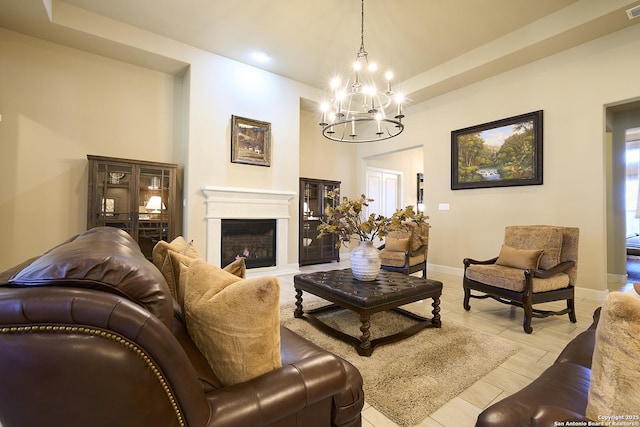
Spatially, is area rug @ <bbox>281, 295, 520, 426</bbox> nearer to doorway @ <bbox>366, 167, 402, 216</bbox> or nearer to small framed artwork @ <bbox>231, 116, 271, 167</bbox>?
small framed artwork @ <bbox>231, 116, 271, 167</bbox>

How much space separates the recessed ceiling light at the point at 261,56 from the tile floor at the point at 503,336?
11.9 feet

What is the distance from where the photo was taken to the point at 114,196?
384 centimetres

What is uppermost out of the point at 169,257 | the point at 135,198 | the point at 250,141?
the point at 250,141

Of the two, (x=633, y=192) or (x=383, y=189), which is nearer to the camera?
(x=633, y=192)

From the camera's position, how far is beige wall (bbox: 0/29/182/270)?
11.7 ft

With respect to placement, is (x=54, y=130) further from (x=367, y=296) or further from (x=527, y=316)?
(x=527, y=316)

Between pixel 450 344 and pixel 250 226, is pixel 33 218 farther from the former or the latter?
pixel 450 344

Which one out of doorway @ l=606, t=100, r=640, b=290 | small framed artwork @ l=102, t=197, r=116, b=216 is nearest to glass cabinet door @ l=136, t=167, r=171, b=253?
small framed artwork @ l=102, t=197, r=116, b=216

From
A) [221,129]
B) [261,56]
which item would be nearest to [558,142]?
[261,56]

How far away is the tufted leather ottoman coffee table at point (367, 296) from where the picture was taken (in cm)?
214

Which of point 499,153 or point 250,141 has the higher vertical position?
point 250,141

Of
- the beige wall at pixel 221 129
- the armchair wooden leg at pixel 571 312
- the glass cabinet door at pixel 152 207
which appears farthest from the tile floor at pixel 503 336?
the glass cabinet door at pixel 152 207

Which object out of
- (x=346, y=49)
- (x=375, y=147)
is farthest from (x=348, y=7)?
(x=375, y=147)

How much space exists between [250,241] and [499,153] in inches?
169
